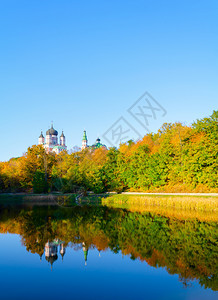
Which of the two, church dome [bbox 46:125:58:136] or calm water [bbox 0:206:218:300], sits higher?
church dome [bbox 46:125:58:136]

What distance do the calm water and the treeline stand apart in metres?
14.5

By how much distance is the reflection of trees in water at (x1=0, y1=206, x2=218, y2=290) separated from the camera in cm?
1157

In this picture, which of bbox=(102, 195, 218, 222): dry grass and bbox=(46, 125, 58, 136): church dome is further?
bbox=(46, 125, 58, 136): church dome

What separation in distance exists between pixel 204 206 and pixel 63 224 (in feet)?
42.6

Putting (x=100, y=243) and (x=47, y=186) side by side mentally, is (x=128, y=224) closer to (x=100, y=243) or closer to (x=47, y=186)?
(x=100, y=243)

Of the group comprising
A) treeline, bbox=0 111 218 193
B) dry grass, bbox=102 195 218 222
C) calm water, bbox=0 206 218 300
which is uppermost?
treeline, bbox=0 111 218 193

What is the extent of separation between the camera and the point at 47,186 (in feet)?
163

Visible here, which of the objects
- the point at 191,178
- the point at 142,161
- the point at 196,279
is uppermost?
the point at 142,161

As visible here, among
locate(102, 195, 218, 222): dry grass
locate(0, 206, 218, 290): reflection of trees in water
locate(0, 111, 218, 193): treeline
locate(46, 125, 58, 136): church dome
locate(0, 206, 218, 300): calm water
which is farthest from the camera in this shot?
locate(46, 125, 58, 136): church dome

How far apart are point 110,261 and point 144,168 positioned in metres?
30.6

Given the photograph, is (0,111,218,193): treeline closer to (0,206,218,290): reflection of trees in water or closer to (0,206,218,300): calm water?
(0,206,218,290): reflection of trees in water

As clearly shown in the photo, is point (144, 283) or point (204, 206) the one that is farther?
point (204, 206)

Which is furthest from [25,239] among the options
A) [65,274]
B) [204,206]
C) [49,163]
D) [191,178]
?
[49,163]

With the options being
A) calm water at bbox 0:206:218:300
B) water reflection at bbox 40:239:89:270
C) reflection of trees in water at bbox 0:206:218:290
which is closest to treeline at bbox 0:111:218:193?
reflection of trees in water at bbox 0:206:218:290
